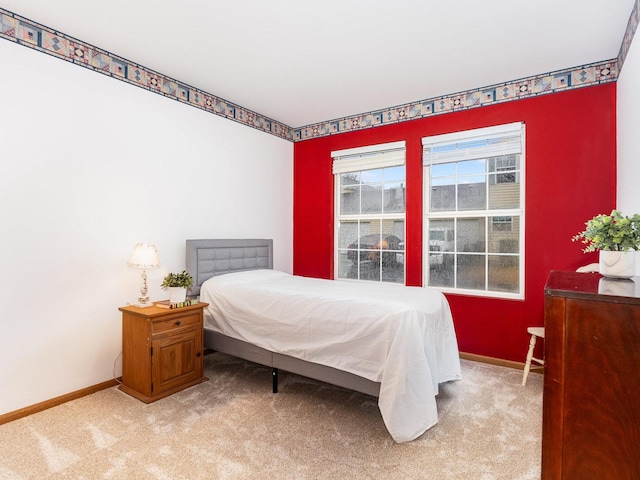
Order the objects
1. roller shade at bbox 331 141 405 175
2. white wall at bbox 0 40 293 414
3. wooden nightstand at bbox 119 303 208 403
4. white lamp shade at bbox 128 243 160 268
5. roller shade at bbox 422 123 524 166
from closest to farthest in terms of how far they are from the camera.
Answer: white wall at bbox 0 40 293 414
wooden nightstand at bbox 119 303 208 403
white lamp shade at bbox 128 243 160 268
roller shade at bbox 422 123 524 166
roller shade at bbox 331 141 405 175

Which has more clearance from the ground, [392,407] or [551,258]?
[551,258]

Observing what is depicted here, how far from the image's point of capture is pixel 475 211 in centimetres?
373

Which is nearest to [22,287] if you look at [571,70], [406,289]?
[406,289]

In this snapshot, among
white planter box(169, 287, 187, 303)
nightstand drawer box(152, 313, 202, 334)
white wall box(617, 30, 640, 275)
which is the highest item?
white wall box(617, 30, 640, 275)

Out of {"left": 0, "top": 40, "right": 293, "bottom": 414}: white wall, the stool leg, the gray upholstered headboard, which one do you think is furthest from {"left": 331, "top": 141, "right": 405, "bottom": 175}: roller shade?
the stool leg

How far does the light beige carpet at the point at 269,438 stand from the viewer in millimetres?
1888

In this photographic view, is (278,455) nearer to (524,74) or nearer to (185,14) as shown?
(185,14)

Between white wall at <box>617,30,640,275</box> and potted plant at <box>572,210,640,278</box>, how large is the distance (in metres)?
1.05

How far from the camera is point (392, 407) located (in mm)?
2111

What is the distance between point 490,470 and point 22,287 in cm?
331

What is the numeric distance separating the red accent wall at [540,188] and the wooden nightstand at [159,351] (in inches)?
97.5

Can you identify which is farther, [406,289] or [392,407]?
[406,289]

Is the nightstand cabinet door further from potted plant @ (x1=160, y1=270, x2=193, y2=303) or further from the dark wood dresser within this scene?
the dark wood dresser

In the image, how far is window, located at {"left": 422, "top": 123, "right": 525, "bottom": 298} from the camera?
3.51m
